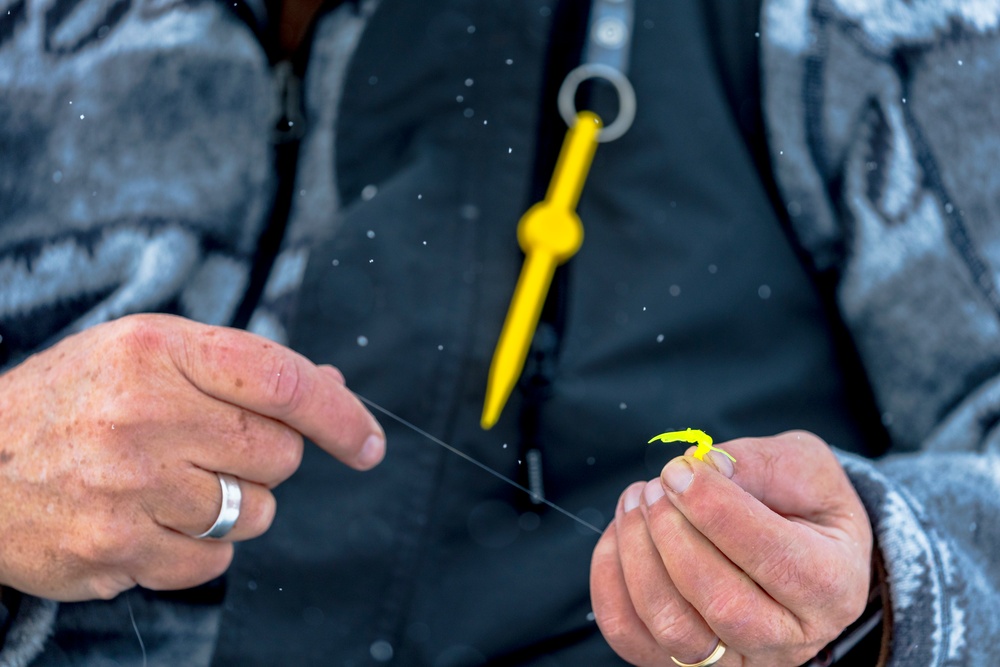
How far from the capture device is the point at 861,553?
0.55 metres

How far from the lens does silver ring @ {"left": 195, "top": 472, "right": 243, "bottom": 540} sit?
589 millimetres

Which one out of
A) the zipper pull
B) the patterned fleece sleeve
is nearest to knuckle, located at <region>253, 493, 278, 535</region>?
the zipper pull

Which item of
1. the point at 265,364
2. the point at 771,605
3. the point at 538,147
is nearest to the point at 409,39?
the point at 538,147

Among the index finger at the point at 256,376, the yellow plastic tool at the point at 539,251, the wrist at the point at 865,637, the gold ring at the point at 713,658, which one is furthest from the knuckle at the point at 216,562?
the wrist at the point at 865,637

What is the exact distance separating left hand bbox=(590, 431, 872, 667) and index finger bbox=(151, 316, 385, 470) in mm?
234

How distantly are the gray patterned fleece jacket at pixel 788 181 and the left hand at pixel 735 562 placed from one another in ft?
0.60

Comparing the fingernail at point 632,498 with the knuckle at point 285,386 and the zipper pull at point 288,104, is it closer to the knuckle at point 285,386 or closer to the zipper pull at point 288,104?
the knuckle at point 285,386

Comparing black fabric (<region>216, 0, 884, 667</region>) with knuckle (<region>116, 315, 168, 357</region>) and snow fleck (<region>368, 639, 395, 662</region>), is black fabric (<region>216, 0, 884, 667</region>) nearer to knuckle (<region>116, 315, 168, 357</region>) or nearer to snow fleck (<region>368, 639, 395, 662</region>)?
snow fleck (<region>368, 639, 395, 662</region>)

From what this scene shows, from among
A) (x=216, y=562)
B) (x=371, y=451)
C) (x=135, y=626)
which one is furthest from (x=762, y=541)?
(x=135, y=626)

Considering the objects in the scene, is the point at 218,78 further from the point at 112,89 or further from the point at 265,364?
the point at 265,364

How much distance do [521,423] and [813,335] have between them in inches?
12.0

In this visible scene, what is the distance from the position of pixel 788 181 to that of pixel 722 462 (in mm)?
353

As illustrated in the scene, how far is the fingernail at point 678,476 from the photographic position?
483 millimetres

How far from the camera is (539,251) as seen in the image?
0.73 metres
